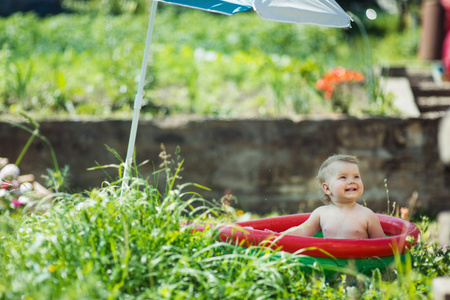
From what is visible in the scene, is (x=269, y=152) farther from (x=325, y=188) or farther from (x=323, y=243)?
(x=323, y=243)

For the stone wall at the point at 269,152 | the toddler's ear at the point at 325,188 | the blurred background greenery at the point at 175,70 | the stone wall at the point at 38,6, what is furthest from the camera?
the stone wall at the point at 38,6

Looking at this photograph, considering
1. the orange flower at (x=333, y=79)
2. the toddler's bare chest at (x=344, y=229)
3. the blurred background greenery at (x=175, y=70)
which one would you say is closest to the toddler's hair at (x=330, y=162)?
the toddler's bare chest at (x=344, y=229)

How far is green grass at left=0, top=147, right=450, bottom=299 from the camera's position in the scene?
210cm

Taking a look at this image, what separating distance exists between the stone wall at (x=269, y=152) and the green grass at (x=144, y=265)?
8.52 ft

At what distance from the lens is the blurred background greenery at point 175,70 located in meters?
5.71

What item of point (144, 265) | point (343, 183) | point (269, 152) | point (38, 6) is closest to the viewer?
point (144, 265)

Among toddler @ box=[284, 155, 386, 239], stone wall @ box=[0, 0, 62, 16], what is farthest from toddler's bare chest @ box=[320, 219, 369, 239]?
stone wall @ box=[0, 0, 62, 16]

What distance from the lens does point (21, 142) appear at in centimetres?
523

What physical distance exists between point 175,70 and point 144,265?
15.7ft

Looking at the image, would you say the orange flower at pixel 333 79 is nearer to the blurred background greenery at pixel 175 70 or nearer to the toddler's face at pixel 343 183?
the blurred background greenery at pixel 175 70

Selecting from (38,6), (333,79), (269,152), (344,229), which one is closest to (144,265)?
(344,229)

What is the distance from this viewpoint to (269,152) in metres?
5.30

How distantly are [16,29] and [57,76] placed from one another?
3.42 metres

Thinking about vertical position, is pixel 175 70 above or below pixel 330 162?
above
